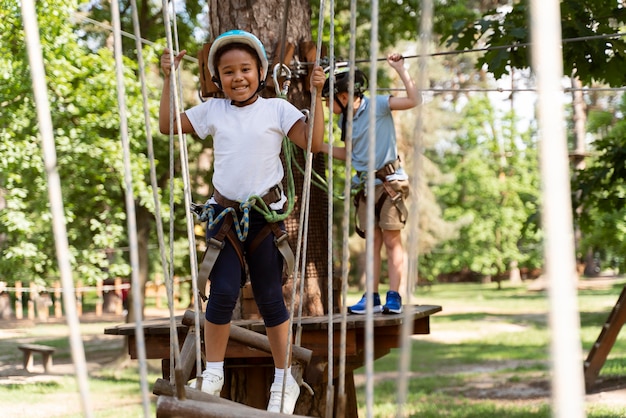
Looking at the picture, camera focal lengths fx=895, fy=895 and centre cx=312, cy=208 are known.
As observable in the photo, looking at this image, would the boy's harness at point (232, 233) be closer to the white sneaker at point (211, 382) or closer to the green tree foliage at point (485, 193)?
the white sneaker at point (211, 382)

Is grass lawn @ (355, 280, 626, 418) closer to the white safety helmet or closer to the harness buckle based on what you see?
the harness buckle

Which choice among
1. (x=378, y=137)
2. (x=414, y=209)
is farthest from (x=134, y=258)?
(x=378, y=137)

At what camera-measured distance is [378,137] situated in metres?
4.82

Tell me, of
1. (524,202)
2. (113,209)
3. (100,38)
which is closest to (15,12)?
(113,209)

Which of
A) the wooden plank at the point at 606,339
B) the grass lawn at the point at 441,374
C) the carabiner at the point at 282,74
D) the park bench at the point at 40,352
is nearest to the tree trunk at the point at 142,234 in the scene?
the park bench at the point at 40,352

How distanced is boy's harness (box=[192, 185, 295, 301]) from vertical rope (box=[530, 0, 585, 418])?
2.20 meters

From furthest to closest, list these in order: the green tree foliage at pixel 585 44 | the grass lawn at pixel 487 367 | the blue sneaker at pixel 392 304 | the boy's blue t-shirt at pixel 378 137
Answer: the grass lawn at pixel 487 367 < the green tree foliage at pixel 585 44 < the boy's blue t-shirt at pixel 378 137 < the blue sneaker at pixel 392 304

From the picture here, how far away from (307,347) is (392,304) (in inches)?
22.3

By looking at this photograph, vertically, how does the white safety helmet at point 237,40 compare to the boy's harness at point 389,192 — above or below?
above

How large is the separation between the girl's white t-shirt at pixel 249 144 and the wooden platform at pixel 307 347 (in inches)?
40.6

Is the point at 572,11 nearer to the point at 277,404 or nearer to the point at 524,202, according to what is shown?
the point at 277,404

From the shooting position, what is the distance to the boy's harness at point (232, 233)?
3324 millimetres

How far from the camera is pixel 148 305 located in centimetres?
3019

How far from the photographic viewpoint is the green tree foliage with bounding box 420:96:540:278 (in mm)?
36906
